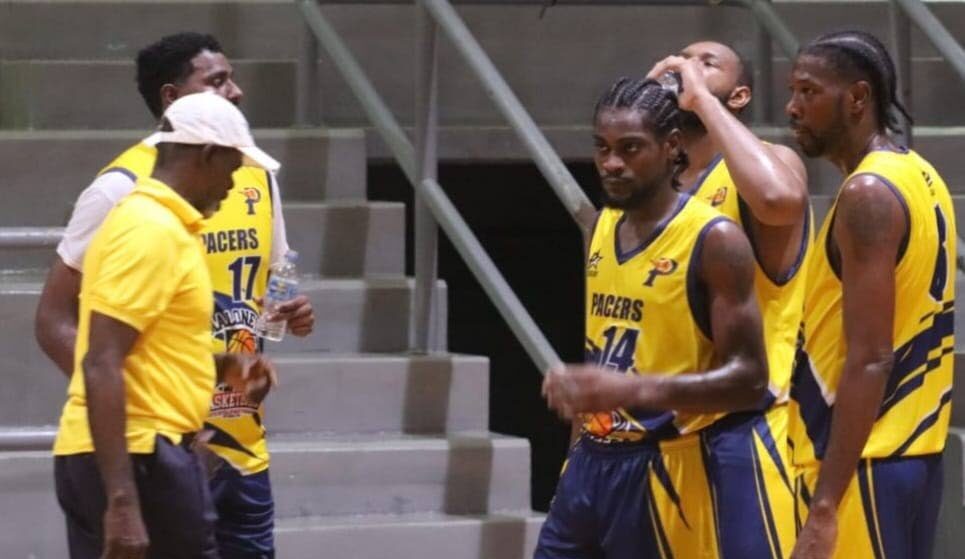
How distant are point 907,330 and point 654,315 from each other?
58 cm

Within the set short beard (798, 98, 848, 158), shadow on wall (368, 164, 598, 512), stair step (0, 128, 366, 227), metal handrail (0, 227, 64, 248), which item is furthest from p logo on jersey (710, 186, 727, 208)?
shadow on wall (368, 164, 598, 512)

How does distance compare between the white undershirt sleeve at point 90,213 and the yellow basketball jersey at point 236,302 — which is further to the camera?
the yellow basketball jersey at point 236,302

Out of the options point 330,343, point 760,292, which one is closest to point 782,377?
point 760,292

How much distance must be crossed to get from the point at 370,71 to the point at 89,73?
1.05 meters

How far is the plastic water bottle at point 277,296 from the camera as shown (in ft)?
16.5

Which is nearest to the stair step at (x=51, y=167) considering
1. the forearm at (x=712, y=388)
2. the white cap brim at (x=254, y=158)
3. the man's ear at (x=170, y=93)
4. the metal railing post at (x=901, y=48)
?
the man's ear at (x=170, y=93)

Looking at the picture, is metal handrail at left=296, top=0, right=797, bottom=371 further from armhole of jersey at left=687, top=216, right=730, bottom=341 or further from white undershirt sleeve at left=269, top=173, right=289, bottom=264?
armhole of jersey at left=687, top=216, right=730, bottom=341

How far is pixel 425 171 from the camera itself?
6.67 metres

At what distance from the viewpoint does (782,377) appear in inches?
186

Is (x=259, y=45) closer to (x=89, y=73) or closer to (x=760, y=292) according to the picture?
(x=89, y=73)

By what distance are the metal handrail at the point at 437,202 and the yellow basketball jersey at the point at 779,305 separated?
3.49 feet

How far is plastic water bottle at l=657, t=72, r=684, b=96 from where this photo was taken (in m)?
4.75

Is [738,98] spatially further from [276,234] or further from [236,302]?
[236,302]

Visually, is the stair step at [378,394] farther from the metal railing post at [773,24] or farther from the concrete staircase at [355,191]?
the metal railing post at [773,24]
